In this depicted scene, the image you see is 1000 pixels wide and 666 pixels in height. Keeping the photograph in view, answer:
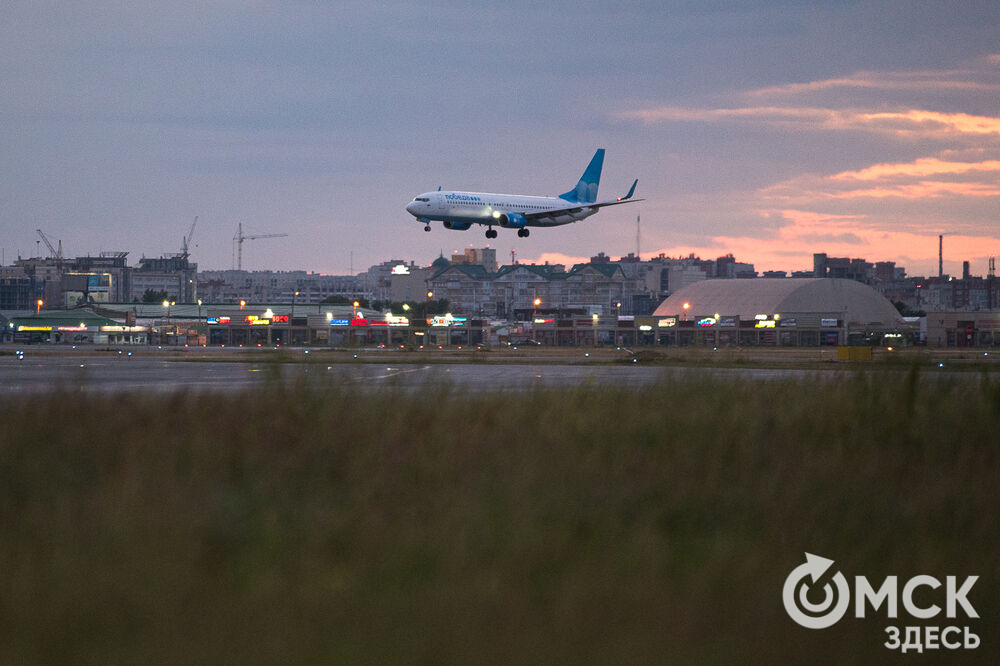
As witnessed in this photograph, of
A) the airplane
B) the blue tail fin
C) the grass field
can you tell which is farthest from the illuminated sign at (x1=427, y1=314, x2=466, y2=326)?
the grass field

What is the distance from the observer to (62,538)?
325 inches

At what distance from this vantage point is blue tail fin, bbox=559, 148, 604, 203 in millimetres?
78750

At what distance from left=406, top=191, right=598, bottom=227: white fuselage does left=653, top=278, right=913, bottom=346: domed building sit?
74338mm

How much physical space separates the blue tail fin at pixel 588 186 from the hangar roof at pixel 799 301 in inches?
3170

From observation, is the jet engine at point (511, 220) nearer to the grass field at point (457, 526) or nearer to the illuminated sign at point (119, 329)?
the grass field at point (457, 526)

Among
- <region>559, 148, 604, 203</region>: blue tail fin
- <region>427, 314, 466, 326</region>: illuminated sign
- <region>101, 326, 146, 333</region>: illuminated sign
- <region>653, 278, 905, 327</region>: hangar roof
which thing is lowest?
<region>101, 326, 146, 333</region>: illuminated sign

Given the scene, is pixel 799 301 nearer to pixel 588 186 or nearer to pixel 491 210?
pixel 588 186

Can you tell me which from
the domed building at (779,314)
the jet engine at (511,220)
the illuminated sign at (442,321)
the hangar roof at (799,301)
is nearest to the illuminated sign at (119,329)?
the illuminated sign at (442,321)

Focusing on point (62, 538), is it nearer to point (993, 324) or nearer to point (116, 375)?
point (116, 375)

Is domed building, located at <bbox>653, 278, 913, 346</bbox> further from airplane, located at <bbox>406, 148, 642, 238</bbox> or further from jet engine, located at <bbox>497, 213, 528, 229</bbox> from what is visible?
jet engine, located at <bbox>497, 213, 528, 229</bbox>

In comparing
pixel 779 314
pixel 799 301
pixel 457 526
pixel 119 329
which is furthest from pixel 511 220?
pixel 799 301

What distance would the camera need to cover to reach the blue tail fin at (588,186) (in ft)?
258

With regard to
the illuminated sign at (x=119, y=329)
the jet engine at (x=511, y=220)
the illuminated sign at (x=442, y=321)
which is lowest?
the illuminated sign at (x=119, y=329)

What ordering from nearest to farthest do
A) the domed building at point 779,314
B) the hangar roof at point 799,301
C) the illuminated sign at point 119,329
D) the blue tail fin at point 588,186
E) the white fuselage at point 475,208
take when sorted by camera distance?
the white fuselage at point 475,208 → the blue tail fin at point 588,186 → the illuminated sign at point 119,329 → the domed building at point 779,314 → the hangar roof at point 799,301
